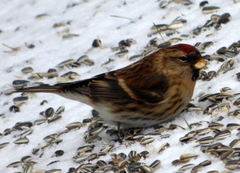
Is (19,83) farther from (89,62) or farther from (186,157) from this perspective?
(186,157)

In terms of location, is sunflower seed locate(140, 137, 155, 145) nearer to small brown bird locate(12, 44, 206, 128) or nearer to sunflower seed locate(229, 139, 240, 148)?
small brown bird locate(12, 44, 206, 128)

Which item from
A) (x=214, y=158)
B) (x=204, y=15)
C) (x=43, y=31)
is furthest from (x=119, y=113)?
(x=43, y=31)

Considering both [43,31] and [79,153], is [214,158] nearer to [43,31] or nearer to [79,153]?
[79,153]

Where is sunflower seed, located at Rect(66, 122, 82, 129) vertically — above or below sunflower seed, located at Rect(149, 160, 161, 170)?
above

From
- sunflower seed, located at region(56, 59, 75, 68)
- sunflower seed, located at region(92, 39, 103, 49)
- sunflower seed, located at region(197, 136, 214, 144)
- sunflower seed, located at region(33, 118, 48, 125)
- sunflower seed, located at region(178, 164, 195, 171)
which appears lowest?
sunflower seed, located at region(178, 164, 195, 171)

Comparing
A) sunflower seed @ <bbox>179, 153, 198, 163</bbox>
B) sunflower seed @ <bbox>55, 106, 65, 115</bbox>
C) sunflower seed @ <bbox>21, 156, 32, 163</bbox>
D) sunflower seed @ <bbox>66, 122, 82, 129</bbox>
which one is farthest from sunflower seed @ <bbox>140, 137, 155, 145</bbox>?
sunflower seed @ <bbox>55, 106, 65, 115</bbox>

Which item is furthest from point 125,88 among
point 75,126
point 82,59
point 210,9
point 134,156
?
point 210,9

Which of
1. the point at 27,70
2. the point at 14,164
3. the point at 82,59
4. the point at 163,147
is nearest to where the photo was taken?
the point at 163,147

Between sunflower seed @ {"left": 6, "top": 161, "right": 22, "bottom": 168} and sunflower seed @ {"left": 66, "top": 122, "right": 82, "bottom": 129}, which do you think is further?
sunflower seed @ {"left": 66, "top": 122, "right": 82, "bottom": 129}
